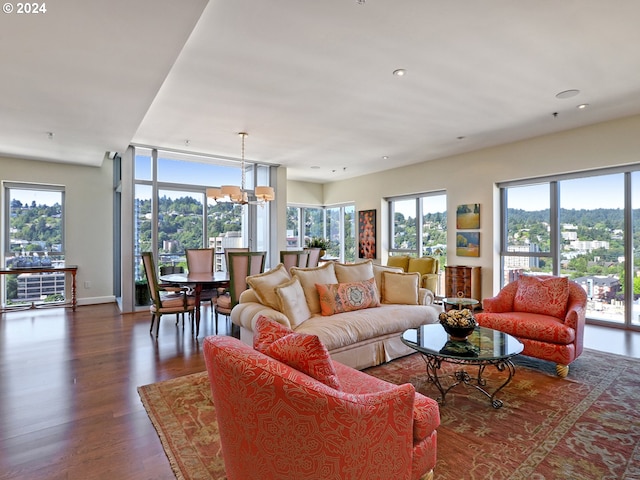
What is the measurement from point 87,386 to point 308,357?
2.62m

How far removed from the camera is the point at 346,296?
3.70 m

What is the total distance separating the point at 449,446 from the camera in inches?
82.8

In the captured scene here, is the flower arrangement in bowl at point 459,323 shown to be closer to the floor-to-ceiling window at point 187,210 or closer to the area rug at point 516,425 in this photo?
the area rug at point 516,425

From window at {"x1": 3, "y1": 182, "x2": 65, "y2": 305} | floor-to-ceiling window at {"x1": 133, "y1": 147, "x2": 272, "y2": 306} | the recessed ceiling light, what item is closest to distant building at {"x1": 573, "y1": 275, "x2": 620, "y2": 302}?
the recessed ceiling light

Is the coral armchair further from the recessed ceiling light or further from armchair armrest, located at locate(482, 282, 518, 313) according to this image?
the recessed ceiling light

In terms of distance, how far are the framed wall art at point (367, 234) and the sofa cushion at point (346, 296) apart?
4602 millimetres

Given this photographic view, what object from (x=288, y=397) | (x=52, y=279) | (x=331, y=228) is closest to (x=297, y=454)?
(x=288, y=397)

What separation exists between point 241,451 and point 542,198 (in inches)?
241

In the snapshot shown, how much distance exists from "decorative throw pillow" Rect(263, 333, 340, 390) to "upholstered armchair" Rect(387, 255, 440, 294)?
195 inches

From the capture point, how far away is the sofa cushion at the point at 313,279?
12.0 feet

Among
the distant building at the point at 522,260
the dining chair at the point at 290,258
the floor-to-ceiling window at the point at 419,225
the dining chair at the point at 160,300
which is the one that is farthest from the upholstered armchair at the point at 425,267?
the dining chair at the point at 160,300

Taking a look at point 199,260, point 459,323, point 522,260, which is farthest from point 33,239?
point 522,260

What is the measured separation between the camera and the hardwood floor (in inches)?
77.5

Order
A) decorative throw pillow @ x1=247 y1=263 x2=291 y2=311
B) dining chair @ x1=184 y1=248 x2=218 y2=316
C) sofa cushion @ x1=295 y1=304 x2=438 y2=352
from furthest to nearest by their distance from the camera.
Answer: dining chair @ x1=184 y1=248 x2=218 y2=316 < decorative throw pillow @ x1=247 y1=263 x2=291 y2=311 < sofa cushion @ x1=295 y1=304 x2=438 y2=352
